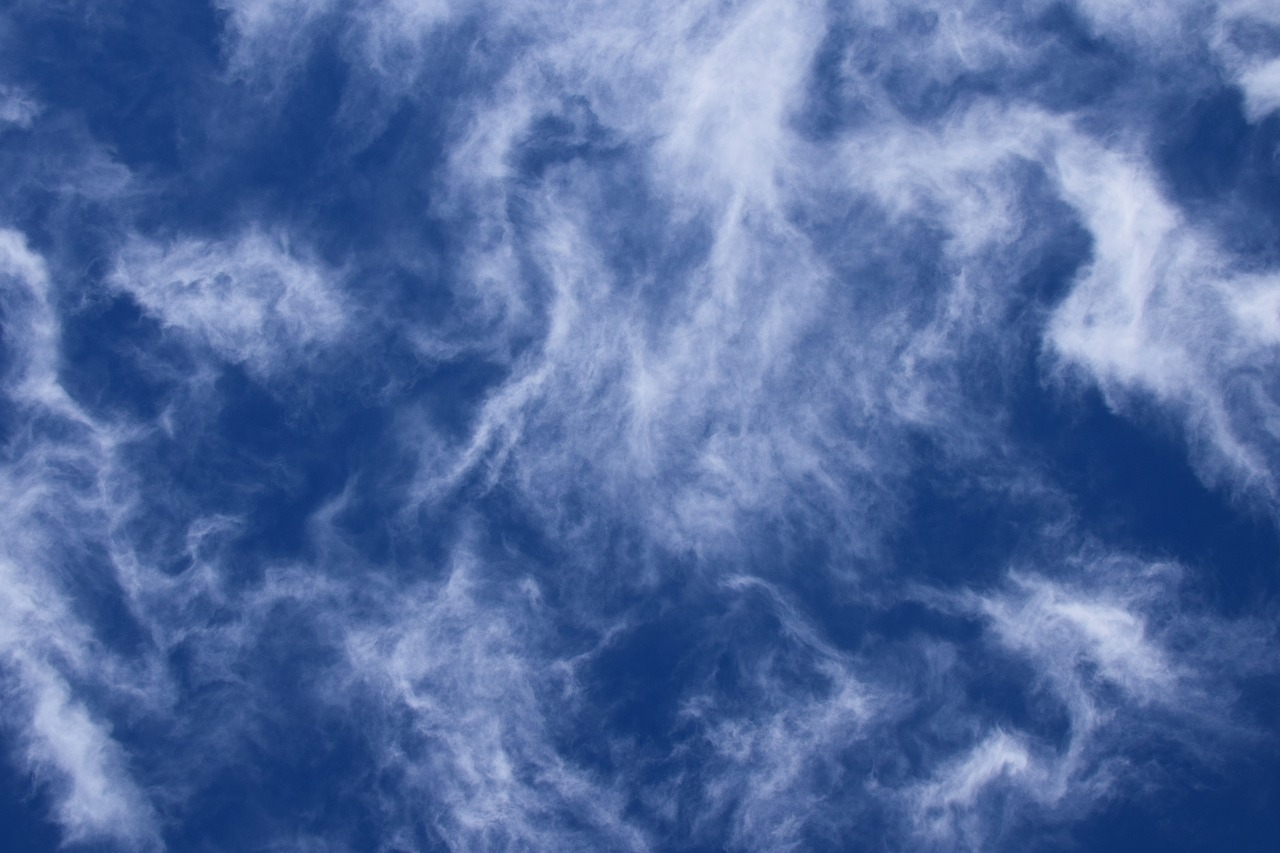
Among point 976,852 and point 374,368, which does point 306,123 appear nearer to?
point 374,368

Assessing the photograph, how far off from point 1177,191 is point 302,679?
425ft

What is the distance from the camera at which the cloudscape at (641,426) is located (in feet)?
517

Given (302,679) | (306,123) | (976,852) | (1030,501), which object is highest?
(306,123)

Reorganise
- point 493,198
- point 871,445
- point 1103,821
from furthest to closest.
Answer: point 493,198, point 871,445, point 1103,821

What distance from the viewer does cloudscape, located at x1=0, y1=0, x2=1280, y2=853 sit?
157500mm

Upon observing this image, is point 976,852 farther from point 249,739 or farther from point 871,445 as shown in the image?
point 249,739

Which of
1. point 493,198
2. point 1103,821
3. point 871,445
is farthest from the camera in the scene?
point 493,198

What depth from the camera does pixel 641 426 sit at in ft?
550

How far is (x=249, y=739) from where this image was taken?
160 m

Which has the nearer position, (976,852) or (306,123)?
(976,852)

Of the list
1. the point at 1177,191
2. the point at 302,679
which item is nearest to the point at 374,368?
the point at 302,679

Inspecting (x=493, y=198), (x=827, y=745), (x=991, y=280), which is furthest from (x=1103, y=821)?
(x=493, y=198)

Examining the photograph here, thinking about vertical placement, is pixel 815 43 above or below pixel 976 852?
above

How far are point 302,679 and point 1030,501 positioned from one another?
306 ft
